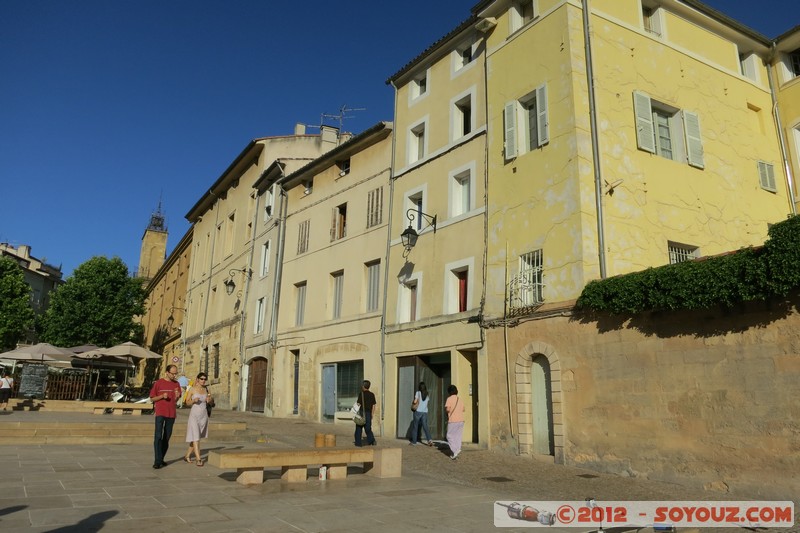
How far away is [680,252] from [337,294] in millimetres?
12012

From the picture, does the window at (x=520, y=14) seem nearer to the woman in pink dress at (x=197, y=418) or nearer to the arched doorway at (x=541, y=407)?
the arched doorway at (x=541, y=407)

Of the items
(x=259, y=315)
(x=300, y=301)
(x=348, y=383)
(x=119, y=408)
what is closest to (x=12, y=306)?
(x=259, y=315)

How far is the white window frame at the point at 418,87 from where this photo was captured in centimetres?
1998

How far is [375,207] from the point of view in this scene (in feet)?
68.0

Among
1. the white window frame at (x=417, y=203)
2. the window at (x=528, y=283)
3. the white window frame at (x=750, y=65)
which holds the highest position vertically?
the white window frame at (x=750, y=65)

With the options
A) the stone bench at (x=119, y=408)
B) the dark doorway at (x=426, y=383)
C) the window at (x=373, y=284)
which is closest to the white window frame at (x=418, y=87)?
the window at (x=373, y=284)

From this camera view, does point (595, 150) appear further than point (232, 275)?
No

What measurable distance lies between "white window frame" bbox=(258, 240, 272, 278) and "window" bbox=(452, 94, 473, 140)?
12.1m

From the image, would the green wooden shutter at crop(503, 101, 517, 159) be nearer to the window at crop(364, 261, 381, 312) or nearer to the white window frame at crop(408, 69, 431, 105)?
the white window frame at crop(408, 69, 431, 105)

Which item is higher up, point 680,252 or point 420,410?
point 680,252

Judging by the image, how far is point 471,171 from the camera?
16.9 meters

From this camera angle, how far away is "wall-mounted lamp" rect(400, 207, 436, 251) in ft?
58.2

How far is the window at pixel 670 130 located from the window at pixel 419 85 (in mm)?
7691

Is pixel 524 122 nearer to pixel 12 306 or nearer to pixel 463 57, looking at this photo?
pixel 463 57
